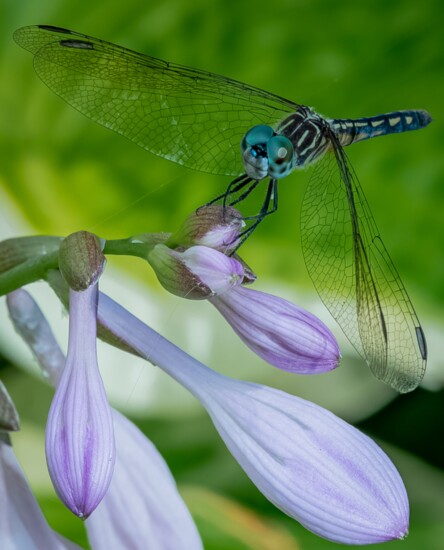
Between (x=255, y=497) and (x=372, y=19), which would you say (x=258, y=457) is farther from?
(x=372, y=19)

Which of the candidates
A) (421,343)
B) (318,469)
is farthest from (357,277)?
(318,469)

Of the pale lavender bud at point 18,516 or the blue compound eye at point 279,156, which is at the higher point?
the blue compound eye at point 279,156

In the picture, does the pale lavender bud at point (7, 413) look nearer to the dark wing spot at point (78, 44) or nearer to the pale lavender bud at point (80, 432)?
the pale lavender bud at point (80, 432)

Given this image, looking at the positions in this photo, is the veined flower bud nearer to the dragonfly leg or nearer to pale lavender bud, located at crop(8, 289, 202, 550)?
the dragonfly leg

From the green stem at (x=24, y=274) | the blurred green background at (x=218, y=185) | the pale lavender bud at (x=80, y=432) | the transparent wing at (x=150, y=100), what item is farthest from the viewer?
the blurred green background at (x=218, y=185)

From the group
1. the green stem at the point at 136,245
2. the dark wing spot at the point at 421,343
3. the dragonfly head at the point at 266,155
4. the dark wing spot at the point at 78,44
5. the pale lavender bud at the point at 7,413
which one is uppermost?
the dark wing spot at the point at 78,44

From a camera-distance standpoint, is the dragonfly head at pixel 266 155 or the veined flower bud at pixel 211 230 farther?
the dragonfly head at pixel 266 155

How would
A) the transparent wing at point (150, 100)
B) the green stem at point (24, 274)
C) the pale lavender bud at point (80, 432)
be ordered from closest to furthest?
the pale lavender bud at point (80, 432) < the green stem at point (24, 274) < the transparent wing at point (150, 100)

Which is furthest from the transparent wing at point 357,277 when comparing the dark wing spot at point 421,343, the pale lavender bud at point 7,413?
the pale lavender bud at point 7,413
